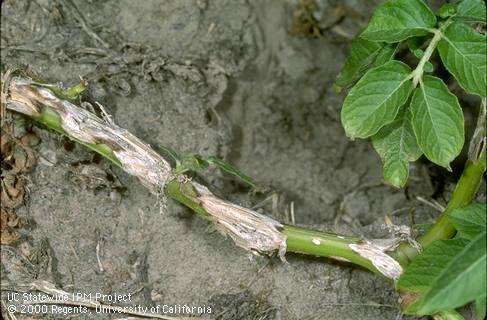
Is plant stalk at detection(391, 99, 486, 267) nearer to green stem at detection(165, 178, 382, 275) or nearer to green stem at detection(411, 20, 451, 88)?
green stem at detection(165, 178, 382, 275)

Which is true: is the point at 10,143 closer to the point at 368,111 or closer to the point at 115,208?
the point at 115,208

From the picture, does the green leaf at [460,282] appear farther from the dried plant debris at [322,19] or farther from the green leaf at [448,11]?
the dried plant debris at [322,19]

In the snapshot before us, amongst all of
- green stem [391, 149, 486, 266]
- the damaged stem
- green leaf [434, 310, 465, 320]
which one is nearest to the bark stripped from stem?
the damaged stem

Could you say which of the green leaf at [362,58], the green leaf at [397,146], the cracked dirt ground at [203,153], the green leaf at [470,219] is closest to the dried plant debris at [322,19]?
the cracked dirt ground at [203,153]

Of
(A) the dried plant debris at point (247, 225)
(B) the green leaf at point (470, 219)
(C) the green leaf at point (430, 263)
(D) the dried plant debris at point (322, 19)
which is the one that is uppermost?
(D) the dried plant debris at point (322, 19)

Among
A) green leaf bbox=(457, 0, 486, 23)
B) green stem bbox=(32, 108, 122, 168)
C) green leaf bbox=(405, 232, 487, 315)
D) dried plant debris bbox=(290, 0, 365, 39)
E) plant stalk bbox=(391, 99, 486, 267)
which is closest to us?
green leaf bbox=(405, 232, 487, 315)

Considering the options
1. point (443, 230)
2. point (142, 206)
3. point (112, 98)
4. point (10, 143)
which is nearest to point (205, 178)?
point (142, 206)
